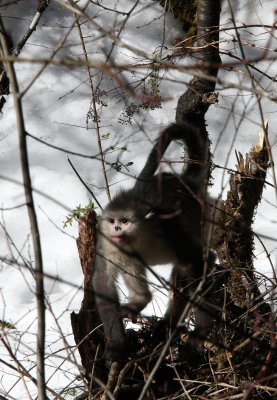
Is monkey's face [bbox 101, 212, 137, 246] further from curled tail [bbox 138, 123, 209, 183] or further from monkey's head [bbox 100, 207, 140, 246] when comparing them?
curled tail [bbox 138, 123, 209, 183]

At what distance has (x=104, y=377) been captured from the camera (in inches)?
155

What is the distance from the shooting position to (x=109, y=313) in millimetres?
4008

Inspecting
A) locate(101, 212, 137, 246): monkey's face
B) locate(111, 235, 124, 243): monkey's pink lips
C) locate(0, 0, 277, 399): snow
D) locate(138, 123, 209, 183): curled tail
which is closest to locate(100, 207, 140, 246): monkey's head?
locate(101, 212, 137, 246): monkey's face

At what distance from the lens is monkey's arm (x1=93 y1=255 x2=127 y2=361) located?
156 inches

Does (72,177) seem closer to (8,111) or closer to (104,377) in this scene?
A: (8,111)

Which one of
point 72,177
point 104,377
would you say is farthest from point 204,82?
point 104,377

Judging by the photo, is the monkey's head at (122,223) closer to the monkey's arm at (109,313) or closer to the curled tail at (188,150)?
the monkey's arm at (109,313)

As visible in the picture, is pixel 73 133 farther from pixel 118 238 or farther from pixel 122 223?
pixel 118 238

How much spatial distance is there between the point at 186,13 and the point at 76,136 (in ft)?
6.50

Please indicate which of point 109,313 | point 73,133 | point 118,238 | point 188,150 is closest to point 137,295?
point 109,313

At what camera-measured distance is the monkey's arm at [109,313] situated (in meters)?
3.95

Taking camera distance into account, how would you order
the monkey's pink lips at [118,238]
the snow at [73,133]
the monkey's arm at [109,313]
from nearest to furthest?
the monkey's pink lips at [118,238] → the monkey's arm at [109,313] → the snow at [73,133]

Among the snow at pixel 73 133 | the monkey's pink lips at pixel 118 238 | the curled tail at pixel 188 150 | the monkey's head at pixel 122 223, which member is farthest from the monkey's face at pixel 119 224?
the snow at pixel 73 133

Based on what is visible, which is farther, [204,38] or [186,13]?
[186,13]
